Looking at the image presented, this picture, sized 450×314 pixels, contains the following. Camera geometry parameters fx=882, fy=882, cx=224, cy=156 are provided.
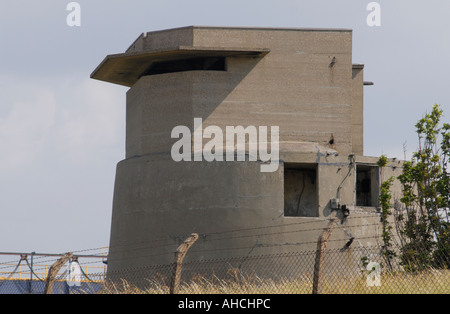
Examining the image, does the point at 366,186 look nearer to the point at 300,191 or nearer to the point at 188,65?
the point at 300,191

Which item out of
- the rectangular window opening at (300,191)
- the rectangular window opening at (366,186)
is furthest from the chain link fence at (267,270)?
the rectangular window opening at (366,186)

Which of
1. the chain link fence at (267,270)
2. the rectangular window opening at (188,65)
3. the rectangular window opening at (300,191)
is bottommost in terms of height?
the chain link fence at (267,270)

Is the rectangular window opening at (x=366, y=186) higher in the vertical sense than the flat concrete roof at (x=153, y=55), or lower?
lower

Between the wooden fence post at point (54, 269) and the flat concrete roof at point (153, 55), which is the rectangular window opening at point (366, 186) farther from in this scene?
the wooden fence post at point (54, 269)

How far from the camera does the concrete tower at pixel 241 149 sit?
23.1 meters

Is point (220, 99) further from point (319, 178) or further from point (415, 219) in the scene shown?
point (415, 219)

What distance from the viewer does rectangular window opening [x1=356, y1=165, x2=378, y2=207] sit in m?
24.8

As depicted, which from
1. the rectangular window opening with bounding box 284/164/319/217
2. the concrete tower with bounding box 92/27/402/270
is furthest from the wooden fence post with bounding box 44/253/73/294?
the rectangular window opening with bounding box 284/164/319/217

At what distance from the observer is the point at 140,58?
24625 millimetres

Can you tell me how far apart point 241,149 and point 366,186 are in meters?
4.27

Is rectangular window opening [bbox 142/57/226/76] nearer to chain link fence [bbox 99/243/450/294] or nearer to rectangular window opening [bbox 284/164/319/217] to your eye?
rectangular window opening [bbox 284/164/319/217]

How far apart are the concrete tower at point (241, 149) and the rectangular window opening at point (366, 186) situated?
0.06m

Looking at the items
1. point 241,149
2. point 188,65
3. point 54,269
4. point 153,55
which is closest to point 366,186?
point 241,149
